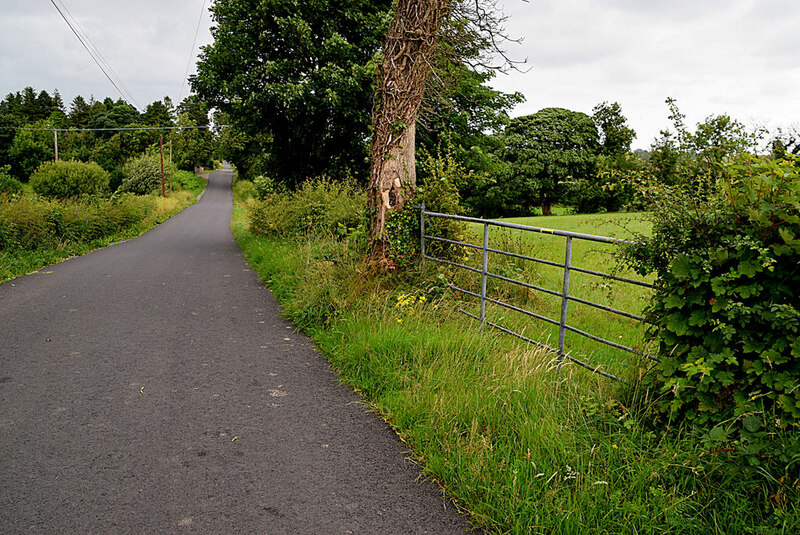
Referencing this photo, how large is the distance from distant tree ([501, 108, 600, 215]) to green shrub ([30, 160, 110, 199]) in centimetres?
3630

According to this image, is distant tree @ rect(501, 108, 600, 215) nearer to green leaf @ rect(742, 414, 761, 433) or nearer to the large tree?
the large tree

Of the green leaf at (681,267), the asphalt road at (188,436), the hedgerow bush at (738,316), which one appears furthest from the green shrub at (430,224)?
the green leaf at (681,267)

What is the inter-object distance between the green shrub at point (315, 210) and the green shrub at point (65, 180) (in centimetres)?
3562

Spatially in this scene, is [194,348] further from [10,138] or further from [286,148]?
[10,138]

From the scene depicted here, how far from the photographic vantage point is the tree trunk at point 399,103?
6734 millimetres

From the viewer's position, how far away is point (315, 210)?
12.5 meters

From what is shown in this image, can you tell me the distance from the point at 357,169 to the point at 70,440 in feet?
49.2

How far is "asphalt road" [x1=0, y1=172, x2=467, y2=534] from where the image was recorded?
9.40ft

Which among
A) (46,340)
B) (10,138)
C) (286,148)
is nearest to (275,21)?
(286,148)

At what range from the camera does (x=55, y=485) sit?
314 cm

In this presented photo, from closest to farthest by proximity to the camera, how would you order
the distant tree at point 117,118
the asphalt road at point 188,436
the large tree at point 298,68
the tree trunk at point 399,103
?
the asphalt road at point 188,436 < the tree trunk at point 399,103 < the large tree at point 298,68 < the distant tree at point 117,118

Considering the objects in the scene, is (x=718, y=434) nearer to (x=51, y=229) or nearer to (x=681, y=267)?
(x=681, y=267)

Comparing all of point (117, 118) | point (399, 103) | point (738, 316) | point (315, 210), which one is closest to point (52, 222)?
point (315, 210)

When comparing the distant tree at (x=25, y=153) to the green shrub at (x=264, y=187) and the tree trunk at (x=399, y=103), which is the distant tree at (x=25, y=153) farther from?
the tree trunk at (x=399, y=103)
